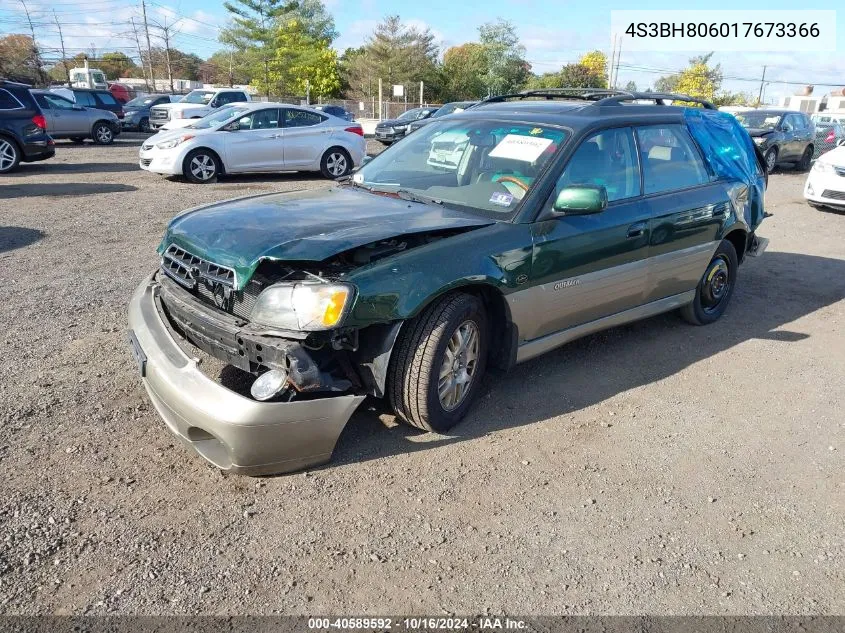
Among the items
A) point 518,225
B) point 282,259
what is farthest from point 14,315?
point 518,225

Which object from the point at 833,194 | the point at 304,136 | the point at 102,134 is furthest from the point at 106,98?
the point at 833,194

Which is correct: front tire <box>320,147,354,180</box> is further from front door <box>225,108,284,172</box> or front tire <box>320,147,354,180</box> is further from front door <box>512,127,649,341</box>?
front door <box>512,127,649,341</box>

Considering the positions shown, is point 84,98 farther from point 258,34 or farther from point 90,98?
point 258,34

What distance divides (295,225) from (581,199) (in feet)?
5.28

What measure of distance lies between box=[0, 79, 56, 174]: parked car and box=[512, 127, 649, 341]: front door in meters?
12.3

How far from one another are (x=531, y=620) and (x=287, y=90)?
45.7 metres

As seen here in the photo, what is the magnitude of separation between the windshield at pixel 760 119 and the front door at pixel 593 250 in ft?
49.8

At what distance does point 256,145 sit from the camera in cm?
1284

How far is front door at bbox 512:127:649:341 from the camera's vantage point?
388 centimetres

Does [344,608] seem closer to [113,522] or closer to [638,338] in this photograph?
[113,522]

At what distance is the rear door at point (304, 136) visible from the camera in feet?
43.6

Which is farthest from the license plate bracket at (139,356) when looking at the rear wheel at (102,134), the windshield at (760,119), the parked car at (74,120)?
the rear wheel at (102,134)

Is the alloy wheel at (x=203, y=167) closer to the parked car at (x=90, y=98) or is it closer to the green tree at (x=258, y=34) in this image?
the parked car at (x=90, y=98)

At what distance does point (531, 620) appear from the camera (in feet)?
8.06
